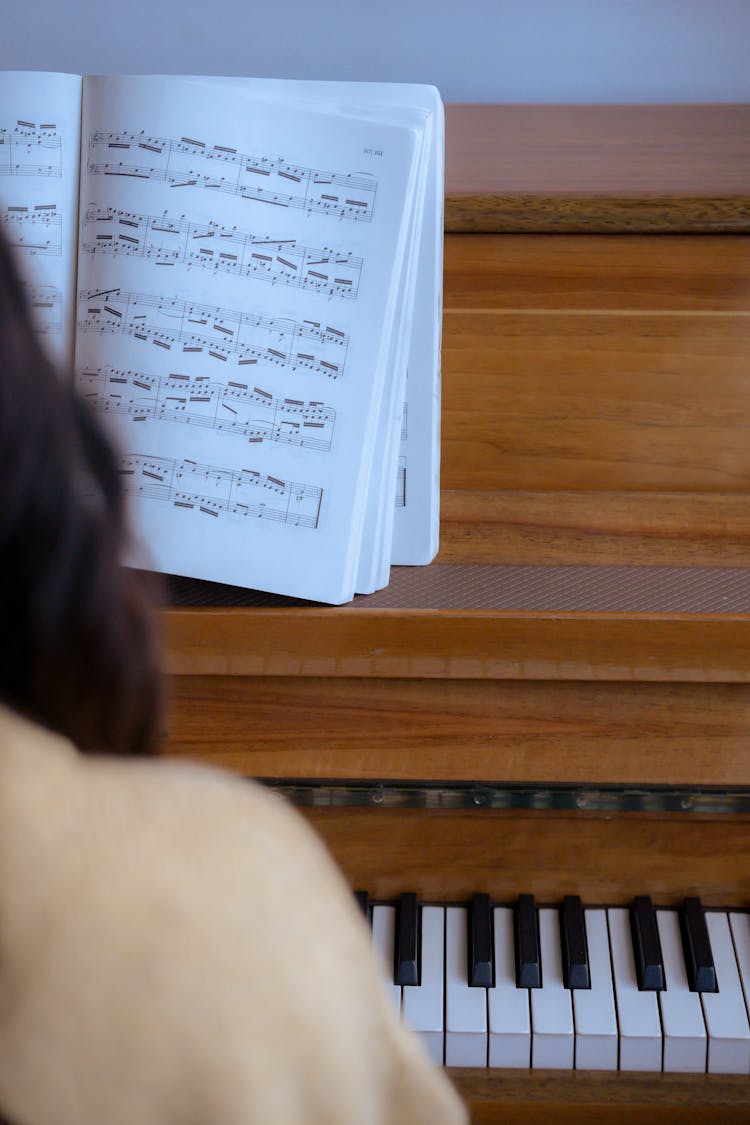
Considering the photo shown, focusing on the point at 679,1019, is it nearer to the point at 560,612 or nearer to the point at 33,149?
the point at 560,612

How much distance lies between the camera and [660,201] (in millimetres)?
1123

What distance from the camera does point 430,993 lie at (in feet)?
3.97

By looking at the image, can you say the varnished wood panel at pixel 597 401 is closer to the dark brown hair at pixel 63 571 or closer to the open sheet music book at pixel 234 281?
the open sheet music book at pixel 234 281

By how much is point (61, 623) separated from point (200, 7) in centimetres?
128

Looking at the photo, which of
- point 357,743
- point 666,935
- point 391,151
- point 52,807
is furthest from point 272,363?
point 666,935

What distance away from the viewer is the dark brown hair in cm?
46

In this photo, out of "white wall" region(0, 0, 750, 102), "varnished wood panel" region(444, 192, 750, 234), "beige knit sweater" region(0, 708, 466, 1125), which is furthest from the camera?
"white wall" region(0, 0, 750, 102)

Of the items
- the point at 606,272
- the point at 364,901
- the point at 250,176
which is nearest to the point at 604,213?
the point at 606,272

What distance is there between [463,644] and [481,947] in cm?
37

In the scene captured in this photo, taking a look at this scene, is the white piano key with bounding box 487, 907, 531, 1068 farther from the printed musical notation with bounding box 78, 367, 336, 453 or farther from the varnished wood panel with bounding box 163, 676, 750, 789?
the printed musical notation with bounding box 78, 367, 336, 453

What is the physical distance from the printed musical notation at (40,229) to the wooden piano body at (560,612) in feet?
1.16

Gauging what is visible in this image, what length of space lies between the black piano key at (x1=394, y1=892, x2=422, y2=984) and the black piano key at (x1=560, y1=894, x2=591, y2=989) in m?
0.16

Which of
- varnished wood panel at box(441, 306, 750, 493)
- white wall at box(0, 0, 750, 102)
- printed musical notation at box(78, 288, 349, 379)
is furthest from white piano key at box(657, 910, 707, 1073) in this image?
white wall at box(0, 0, 750, 102)

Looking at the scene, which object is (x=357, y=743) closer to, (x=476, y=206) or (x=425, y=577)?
(x=425, y=577)
